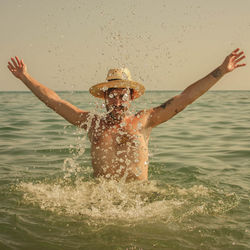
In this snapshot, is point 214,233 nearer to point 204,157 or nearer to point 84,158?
point 204,157

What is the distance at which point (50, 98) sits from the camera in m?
4.84

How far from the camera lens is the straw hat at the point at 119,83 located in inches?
181

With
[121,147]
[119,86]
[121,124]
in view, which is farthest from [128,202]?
[119,86]

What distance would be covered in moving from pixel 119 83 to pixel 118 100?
0.22 meters

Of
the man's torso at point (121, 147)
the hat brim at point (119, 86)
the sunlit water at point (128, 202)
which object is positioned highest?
the hat brim at point (119, 86)

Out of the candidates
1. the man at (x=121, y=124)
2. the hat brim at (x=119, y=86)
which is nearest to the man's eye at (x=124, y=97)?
the man at (x=121, y=124)

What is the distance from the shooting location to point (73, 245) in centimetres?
326

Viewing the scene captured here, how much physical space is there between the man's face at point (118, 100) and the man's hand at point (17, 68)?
4.32 ft

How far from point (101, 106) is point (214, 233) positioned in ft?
7.22

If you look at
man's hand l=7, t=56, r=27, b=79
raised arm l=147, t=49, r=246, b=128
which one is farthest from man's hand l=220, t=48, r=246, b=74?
man's hand l=7, t=56, r=27, b=79

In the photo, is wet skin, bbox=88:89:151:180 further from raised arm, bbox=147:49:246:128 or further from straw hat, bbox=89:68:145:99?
raised arm, bbox=147:49:246:128

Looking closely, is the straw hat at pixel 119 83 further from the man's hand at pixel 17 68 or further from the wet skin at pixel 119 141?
the man's hand at pixel 17 68

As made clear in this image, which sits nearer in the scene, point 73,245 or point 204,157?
point 73,245

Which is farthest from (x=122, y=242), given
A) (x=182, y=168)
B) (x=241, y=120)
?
(x=241, y=120)
